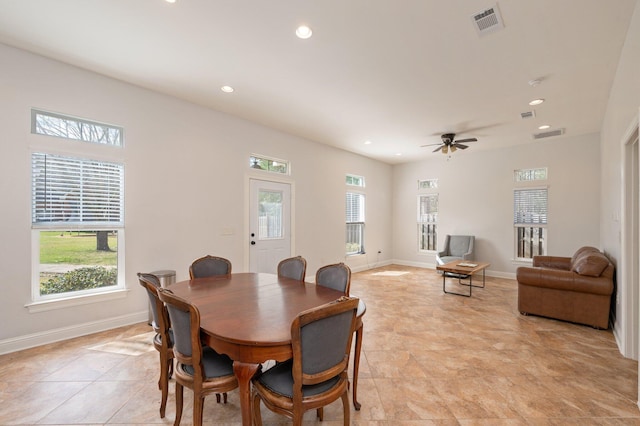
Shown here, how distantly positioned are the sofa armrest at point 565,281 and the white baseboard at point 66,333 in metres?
5.06

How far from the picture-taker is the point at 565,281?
3.54 meters

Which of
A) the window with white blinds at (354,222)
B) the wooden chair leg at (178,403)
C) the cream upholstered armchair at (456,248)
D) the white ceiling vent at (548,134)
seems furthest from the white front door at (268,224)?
the white ceiling vent at (548,134)

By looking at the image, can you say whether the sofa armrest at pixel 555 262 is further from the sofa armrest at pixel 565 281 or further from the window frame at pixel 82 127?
the window frame at pixel 82 127

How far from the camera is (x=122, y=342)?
3.04 m

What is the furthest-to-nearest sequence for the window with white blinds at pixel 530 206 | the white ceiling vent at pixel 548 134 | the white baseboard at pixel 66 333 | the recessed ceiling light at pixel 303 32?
the window with white blinds at pixel 530 206, the white ceiling vent at pixel 548 134, the white baseboard at pixel 66 333, the recessed ceiling light at pixel 303 32

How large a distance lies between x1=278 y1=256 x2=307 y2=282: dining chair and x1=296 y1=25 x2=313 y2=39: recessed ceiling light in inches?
81.4

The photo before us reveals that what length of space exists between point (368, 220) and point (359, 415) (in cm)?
574

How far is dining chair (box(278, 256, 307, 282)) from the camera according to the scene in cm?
284

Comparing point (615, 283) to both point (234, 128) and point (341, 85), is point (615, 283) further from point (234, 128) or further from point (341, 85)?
point (234, 128)

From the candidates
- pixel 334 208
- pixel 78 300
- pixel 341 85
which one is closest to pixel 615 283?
pixel 341 85

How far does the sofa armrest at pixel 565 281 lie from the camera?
333 cm

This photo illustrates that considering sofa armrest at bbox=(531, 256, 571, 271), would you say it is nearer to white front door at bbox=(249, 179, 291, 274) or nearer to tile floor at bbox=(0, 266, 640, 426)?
tile floor at bbox=(0, 266, 640, 426)

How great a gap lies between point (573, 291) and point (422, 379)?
102 inches

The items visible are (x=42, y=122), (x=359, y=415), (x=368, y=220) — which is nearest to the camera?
(x=359, y=415)
